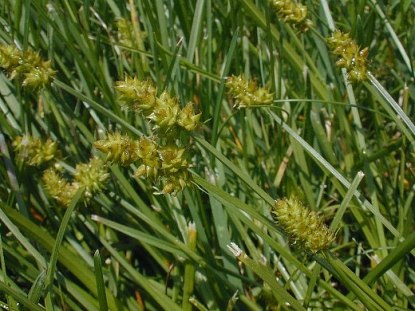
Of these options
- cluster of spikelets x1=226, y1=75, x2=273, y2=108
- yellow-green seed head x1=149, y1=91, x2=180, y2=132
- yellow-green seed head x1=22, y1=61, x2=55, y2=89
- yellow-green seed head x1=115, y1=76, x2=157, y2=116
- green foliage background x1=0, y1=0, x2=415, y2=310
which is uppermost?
yellow-green seed head x1=115, y1=76, x2=157, y2=116

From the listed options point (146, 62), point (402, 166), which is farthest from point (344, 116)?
point (146, 62)

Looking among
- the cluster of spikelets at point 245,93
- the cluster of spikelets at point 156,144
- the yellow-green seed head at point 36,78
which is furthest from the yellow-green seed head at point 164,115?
the yellow-green seed head at point 36,78

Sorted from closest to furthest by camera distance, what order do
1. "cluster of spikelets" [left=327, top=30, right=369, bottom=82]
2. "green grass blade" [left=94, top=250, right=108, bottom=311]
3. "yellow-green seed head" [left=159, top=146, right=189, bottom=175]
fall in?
1. "yellow-green seed head" [left=159, top=146, right=189, bottom=175]
2. "green grass blade" [left=94, top=250, right=108, bottom=311]
3. "cluster of spikelets" [left=327, top=30, right=369, bottom=82]

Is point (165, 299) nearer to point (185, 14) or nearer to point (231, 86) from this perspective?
point (231, 86)

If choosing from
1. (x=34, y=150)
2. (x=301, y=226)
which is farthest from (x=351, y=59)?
(x=34, y=150)

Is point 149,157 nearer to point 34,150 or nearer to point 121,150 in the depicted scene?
point 121,150

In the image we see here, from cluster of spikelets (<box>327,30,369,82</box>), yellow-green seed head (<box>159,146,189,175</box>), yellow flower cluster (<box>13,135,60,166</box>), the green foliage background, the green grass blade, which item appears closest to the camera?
yellow-green seed head (<box>159,146,189,175</box>)

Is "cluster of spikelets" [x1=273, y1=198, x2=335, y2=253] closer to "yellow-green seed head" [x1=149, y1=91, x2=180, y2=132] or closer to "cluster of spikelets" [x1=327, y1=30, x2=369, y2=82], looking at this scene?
"yellow-green seed head" [x1=149, y1=91, x2=180, y2=132]

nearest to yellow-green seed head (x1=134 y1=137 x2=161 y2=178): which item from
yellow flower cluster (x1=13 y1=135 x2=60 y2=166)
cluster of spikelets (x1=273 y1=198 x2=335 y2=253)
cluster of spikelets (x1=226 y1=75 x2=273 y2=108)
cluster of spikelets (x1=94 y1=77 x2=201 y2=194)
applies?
cluster of spikelets (x1=94 y1=77 x2=201 y2=194)
